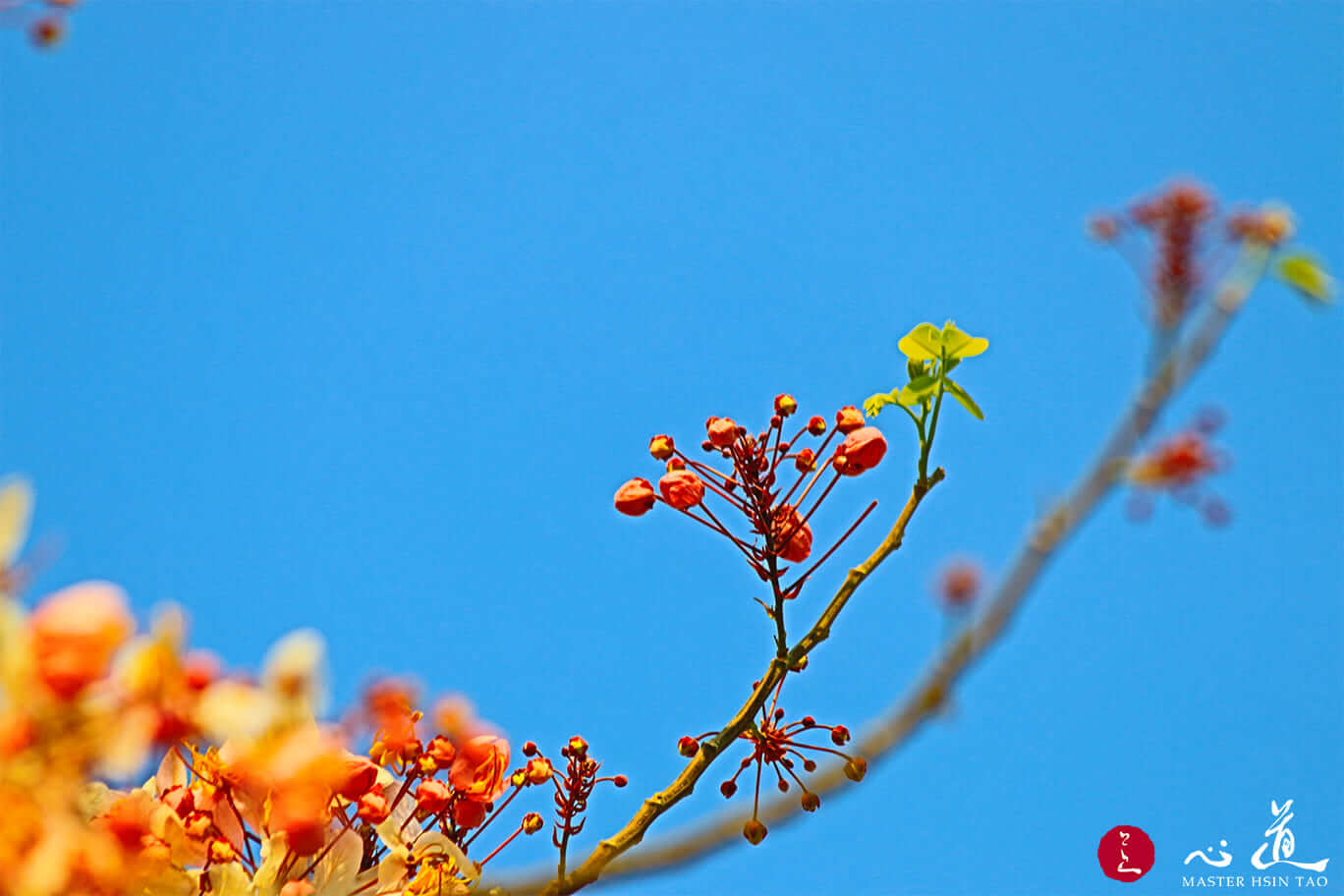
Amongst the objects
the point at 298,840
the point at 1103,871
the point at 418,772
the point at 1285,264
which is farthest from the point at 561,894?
the point at 1103,871

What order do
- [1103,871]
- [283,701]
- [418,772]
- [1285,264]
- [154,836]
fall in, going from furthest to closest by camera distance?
[1103,871] < [418,772] < [154,836] < [1285,264] < [283,701]

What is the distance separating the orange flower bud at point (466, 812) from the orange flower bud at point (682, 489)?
0.56 metres

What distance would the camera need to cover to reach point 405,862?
168cm

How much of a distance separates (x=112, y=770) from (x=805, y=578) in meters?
0.98

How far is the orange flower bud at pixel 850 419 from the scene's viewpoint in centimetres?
177

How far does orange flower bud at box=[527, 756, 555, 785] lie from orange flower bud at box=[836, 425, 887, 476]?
2.14ft

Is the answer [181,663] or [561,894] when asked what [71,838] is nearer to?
[181,663]

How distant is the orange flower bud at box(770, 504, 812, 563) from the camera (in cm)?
170

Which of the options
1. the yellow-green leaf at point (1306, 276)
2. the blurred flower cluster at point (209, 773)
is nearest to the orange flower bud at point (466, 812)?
the blurred flower cluster at point (209, 773)

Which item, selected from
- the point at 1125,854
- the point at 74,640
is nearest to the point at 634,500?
the point at 74,640

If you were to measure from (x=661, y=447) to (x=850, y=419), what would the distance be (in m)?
0.31

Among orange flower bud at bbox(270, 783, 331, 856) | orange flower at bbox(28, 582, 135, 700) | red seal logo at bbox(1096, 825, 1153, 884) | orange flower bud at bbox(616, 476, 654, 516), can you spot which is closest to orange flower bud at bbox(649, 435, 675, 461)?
orange flower bud at bbox(616, 476, 654, 516)

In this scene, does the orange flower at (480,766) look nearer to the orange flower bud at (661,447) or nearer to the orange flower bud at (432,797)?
the orange flower bud at (432,797)

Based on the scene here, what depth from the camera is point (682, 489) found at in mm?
1760
